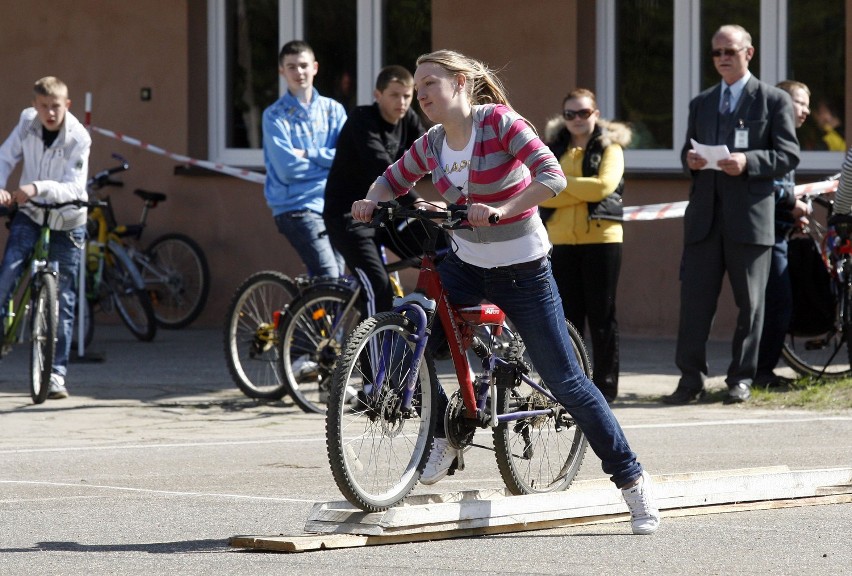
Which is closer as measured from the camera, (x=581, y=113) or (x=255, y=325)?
(x=581, y=113)

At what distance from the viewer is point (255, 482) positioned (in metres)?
7.55

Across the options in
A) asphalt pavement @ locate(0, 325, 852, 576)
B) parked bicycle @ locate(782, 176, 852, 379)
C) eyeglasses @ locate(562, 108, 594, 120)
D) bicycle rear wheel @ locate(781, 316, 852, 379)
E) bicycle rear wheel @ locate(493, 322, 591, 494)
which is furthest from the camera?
bicycle rear wheel @ locate(781, 316, 852, 379)

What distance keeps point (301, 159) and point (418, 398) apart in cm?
444

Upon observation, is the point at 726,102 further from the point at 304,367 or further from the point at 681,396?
the point at 304,367

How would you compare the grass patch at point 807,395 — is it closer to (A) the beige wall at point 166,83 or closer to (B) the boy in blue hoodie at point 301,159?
(B) the boy in blue hoodie at point 301,159

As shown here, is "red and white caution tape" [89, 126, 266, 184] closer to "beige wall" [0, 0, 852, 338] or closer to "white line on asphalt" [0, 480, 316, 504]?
"beige wall" [0, 0, 852, 338]

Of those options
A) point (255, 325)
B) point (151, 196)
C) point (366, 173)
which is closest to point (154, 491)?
point (366, 173)

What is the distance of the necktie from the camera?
10.1 meters

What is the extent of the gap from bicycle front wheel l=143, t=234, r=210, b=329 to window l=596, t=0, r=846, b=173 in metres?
3.75

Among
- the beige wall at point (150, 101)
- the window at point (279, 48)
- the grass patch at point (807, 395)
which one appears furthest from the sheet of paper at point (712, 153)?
the beige wall at point (150, 101)

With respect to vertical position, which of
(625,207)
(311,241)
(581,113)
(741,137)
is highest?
(581,113)

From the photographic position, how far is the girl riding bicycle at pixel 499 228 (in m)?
6.11

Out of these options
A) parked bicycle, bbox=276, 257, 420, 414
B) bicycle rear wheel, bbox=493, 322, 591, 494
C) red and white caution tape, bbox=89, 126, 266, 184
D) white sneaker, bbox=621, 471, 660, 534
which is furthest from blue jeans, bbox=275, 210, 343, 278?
white sneaker, bbox=621, 471, 660, 534

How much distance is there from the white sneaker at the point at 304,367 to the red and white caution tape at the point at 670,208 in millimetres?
3291
